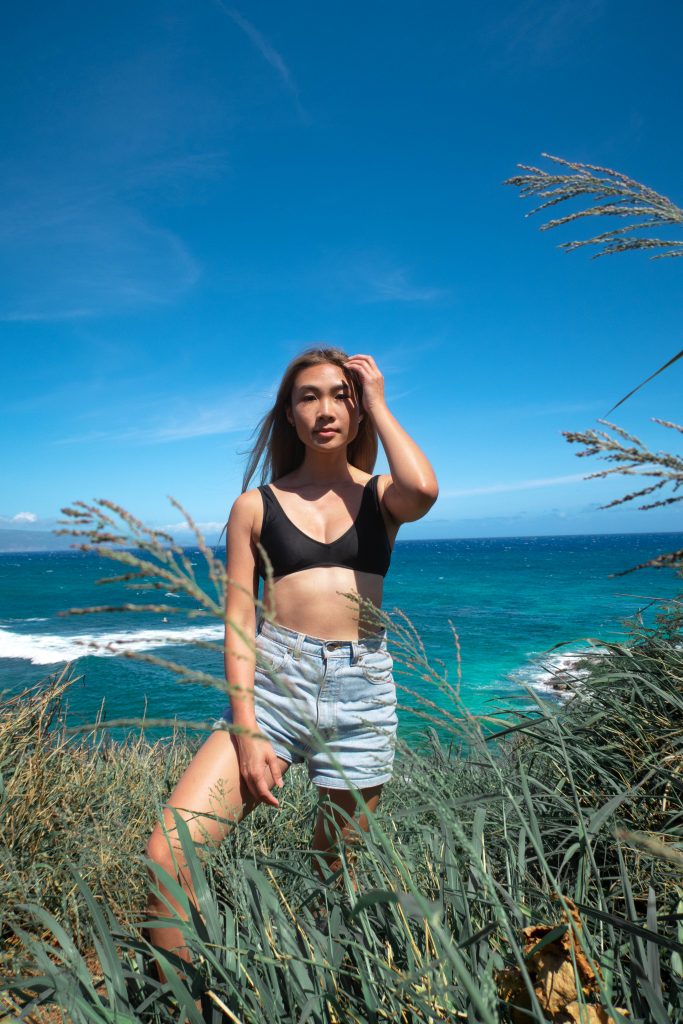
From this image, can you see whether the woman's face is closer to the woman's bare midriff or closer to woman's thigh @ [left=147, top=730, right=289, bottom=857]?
the woman's bare midriff

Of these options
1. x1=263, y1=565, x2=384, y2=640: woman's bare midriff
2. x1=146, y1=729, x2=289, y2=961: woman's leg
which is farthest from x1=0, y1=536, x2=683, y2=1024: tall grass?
x1=263, y1=565, x2=384, y2=640: woman's bare midriff

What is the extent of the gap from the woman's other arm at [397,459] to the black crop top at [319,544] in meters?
0.13

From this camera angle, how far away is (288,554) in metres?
2.46

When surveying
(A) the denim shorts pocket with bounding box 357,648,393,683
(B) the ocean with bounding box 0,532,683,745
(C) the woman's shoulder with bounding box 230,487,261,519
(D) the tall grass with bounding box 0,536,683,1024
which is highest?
(C) the woman's shoulder with bounding box 230,487,261,519

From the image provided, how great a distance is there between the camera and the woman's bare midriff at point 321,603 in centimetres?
237

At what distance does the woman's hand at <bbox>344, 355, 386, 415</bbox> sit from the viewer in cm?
255

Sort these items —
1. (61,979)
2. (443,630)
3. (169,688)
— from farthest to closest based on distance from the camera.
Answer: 1. (443,630)
2. (169,688)
3. (61,979)

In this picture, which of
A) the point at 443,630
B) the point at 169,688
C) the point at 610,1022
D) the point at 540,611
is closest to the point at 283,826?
the point at 610,1022

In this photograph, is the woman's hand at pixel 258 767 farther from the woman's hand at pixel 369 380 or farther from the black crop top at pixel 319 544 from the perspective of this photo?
the woman's hand at pixel 369 380

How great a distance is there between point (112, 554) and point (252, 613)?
1.61m

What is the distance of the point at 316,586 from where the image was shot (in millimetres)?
2408

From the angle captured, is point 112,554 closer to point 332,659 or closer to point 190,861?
point 190,861

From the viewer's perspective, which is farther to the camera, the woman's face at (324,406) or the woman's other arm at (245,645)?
the woman's face at (324,406)

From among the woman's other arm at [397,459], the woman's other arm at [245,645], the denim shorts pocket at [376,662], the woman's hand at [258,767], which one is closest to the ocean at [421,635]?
the denim shorts pocket at [376,662]
